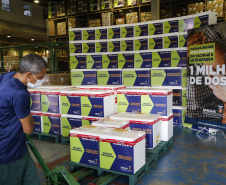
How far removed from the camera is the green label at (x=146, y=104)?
14.4 ft

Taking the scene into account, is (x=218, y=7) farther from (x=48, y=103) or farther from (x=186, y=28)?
(x=48, y=103)

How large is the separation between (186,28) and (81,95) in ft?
11.2

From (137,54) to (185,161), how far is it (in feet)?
12.0

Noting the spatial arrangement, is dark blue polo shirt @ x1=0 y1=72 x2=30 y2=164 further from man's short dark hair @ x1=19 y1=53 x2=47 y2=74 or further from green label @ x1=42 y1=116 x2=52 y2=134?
green label @ x1=42 y1=116 x2=52 y2=134

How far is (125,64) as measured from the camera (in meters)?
6.91

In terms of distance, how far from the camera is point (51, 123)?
16.5 feet

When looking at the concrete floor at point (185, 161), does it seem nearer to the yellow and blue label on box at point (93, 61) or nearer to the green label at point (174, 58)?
the green label at point (174, 58)

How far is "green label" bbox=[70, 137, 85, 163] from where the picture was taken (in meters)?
3.44

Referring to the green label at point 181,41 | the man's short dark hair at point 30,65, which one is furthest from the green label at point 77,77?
the man's short dark hair at point 30,65

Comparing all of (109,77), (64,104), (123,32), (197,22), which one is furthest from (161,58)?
(64,104)

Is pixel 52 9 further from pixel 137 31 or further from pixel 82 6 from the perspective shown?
pixel 137 31

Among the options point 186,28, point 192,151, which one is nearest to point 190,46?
point 186,28

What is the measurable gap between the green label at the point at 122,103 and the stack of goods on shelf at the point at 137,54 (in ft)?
6.14

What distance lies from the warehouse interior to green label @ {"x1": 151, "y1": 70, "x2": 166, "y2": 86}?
2.84 feet
